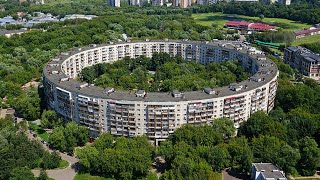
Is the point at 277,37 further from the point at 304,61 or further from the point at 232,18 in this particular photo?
the point at 232,18

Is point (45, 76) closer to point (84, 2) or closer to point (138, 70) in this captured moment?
point (138, 70)

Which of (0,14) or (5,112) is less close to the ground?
A: (0,14)

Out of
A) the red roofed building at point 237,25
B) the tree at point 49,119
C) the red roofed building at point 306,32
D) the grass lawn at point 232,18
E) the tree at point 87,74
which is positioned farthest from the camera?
the grass lawn at point 232,18

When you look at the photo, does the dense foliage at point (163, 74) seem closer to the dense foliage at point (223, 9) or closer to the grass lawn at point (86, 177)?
the grass lawn at point (86, 177)

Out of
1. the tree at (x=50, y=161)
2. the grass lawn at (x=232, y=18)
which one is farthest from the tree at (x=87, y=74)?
the grass lawn at (x=232, y=18)

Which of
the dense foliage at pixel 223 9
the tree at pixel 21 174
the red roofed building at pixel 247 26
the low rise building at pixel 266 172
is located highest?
the dense foliage at pixel 223 9

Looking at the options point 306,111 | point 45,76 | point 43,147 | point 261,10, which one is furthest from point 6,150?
point 261,10

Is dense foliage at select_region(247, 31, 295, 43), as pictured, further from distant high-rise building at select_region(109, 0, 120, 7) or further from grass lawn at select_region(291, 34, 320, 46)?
distant high-rise building at select_region(109, 0, 120, 7)

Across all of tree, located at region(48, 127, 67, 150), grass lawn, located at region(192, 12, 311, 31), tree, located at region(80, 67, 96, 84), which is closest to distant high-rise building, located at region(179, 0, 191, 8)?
grass lawn, located at region(192, 12, 311, 31)
